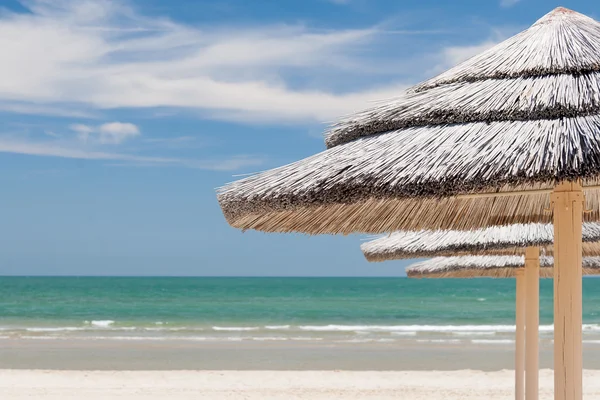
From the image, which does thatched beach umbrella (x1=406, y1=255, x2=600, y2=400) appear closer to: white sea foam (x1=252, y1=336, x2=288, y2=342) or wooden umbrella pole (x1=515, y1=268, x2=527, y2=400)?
wooden umbrella pole (x1=515, y1=268, x2=527, y2=400)

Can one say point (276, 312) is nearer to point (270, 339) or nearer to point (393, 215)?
point (270, 339)

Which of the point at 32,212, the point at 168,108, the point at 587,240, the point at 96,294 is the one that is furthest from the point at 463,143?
the point at 32,212

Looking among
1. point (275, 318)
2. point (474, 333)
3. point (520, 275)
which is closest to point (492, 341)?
point (474, 333)

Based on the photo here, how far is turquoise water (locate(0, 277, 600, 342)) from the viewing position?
2117cm

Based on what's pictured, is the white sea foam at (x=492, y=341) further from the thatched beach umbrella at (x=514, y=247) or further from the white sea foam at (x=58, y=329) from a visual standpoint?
the thatched beach umbrella at (x=514, y=247)

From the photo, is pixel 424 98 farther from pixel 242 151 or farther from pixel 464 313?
pixel 242 151

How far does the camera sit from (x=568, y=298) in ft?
9.52

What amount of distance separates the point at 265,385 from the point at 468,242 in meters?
6.18

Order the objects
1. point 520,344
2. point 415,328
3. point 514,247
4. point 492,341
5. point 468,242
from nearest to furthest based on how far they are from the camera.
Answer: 1. point 514,247
2. point 468,242
3. point 520,344
4. point 492,341
5. point 415,328

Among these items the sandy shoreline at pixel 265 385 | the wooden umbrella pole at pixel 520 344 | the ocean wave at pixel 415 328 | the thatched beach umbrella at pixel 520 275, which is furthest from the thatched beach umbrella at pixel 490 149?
the ocean wave at pixel 415 328

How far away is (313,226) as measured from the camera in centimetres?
378

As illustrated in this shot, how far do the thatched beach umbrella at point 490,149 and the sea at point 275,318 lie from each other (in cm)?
1102

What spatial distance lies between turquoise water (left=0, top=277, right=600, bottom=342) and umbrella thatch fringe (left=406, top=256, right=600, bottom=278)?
10759 millimetres

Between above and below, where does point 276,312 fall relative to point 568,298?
above
